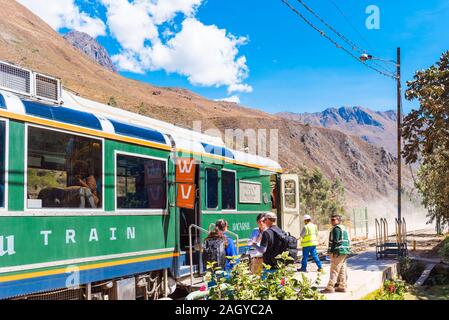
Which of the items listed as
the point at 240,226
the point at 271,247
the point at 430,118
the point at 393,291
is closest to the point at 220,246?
the point at 271,247

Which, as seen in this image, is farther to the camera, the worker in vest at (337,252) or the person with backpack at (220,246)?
the worker in vest at (337,252)

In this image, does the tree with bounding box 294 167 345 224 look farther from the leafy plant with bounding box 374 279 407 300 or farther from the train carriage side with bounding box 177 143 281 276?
the leafy plant with bounding box 374 279 407 300

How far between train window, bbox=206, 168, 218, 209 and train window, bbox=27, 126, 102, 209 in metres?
3.51

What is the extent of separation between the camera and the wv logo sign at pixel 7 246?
5.82 m

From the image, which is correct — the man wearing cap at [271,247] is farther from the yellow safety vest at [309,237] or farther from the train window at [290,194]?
the train window at [290,194]

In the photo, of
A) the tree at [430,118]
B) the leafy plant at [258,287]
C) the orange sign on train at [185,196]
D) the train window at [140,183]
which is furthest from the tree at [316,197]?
the leafy plant at [258,287]

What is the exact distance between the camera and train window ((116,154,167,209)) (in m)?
8.10

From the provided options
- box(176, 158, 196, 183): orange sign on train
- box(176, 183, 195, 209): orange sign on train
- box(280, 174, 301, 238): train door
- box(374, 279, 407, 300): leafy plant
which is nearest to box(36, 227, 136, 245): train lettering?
box(176, 183, 195, 209): orange sign on train

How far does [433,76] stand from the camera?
57.0 feet

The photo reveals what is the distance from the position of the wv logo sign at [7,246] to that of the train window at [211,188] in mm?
5170

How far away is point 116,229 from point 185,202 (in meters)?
1.95

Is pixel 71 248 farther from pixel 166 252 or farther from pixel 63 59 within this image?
pixel 63 59

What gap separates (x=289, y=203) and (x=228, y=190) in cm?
443
